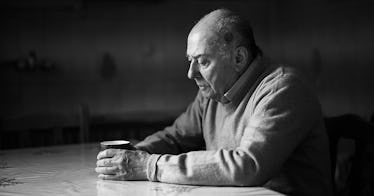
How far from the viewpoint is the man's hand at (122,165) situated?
4.38 feet

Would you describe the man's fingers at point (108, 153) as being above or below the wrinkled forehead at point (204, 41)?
below

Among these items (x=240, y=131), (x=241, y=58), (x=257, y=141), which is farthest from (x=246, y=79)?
(x=257, y=141)

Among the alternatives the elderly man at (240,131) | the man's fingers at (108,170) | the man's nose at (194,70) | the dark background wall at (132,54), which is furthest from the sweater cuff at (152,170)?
the dark background wall at (132,54)

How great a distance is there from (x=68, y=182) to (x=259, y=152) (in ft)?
1.78

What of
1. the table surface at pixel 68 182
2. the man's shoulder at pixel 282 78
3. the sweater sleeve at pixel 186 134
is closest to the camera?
the table surface at pixel 68 182

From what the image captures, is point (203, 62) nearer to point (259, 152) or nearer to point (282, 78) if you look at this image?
point (282, 78)

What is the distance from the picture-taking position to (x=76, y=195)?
119 cm

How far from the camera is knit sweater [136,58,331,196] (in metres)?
1.27

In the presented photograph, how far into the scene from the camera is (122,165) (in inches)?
53.2

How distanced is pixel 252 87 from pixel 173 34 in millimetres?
2023

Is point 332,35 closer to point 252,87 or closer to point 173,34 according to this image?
point 173,34

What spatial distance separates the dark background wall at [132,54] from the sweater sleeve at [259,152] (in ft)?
6.85

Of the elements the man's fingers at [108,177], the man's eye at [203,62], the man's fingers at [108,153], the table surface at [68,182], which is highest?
the man's eye at [203,62]

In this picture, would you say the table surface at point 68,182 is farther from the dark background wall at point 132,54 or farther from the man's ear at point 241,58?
the dark background wall at point 132,54
